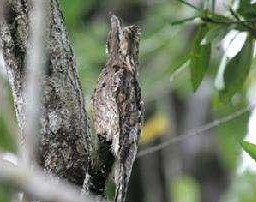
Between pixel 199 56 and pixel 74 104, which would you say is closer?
pixel 74 104

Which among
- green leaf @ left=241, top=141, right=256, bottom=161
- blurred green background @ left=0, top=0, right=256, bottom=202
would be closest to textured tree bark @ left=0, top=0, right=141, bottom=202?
green leaf @ left=241, top=141, right=256, bottom=161

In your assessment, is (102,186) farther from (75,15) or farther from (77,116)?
(75,15)

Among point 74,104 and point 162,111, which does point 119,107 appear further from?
point 162,111

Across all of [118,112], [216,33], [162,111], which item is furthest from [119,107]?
[162,111]

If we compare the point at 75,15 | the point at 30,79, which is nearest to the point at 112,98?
the point at 30,79

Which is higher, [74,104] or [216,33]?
[216,33]

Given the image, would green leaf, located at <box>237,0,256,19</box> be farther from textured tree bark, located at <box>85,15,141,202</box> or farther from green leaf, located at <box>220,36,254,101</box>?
textured tree bark, located at <box>85,15,141,202</box>
